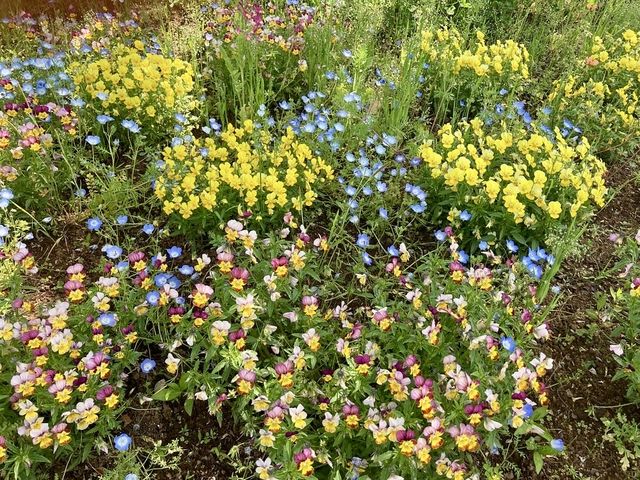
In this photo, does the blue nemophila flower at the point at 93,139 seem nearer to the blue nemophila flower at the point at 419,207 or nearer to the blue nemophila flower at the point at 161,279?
the blue nemophila flower at the point at 161,279

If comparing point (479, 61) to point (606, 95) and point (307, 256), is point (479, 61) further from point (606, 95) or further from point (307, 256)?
point (307, 256)

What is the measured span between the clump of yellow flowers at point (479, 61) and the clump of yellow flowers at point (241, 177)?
4.67ft

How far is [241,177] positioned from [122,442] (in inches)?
52.5

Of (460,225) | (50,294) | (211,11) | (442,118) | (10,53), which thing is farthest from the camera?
(211,11)

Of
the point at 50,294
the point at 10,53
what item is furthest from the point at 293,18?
the point at 50,294

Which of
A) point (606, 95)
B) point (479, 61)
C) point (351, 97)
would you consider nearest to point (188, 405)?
point (351, 97)

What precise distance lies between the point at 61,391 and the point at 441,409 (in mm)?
1418

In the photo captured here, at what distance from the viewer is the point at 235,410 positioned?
224cm

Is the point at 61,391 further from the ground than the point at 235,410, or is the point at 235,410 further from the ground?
the point at 61,391

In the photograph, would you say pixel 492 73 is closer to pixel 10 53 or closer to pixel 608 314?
pixel 608 314

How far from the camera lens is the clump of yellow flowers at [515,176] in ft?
9.54

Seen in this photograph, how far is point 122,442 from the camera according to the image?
204 cm

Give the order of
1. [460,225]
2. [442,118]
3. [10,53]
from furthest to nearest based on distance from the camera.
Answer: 1. [442,118]
2. [10,53]
3. [460,225]

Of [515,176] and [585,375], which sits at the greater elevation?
[515,176]
